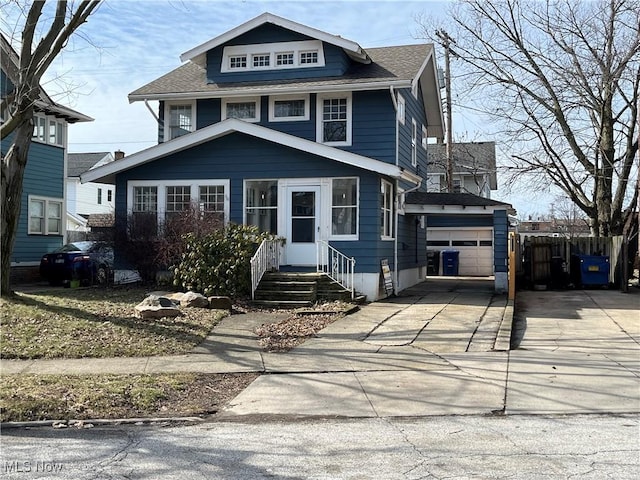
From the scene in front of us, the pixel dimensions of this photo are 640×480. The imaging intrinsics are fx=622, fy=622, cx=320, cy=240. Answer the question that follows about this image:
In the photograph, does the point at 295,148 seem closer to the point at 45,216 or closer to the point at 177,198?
the point at 177,198

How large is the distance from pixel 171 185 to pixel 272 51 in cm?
548

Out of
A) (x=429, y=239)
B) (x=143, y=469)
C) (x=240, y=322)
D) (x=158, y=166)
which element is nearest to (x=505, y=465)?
(x=143, y=469)

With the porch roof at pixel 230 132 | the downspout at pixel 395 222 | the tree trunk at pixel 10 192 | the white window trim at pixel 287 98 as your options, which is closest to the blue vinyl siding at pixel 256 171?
the downspout at pixel 395 222

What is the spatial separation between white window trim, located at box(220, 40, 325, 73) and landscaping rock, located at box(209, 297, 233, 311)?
8803 mm

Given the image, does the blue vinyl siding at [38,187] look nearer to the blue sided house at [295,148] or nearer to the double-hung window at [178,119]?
the blue sided house at [295,148]

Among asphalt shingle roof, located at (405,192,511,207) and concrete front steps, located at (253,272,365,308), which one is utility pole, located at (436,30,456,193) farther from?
concrete front steps, located at (253,272,365,308)

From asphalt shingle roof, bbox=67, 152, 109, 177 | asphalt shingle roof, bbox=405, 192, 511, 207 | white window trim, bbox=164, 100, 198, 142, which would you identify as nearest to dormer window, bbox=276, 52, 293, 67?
white window trim, bbox=164, 100, 198, 142

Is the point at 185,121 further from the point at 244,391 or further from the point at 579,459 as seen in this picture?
the point at 579,459

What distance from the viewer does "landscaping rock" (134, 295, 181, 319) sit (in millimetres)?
12055

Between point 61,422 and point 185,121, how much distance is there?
14.7 metres

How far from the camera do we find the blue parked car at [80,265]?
60.1 ft

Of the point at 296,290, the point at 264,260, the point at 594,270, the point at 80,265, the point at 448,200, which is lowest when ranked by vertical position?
the point at 296,290

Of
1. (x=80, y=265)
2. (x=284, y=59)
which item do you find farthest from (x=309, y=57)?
(x=80, y=265)

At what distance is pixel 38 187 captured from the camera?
2250cm
